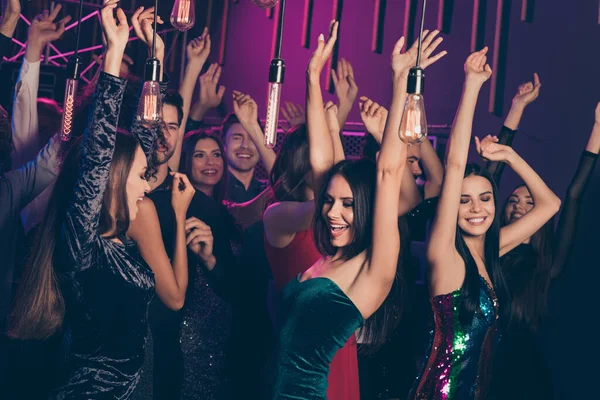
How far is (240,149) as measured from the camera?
414cm

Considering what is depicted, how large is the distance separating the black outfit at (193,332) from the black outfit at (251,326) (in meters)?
0.05

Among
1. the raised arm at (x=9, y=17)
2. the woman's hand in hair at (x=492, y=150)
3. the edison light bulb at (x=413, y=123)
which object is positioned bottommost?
the edison light bulb at (x=413, y=123)

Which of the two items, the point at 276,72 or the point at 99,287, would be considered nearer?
the point at 276,72

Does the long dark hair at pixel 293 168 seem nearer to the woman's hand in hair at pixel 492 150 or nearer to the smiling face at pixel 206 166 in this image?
the woman's hand in hair at pixel 492 150

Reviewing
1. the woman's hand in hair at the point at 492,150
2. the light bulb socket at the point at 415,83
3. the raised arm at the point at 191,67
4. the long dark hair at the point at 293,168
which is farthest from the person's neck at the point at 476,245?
the raised arm at the point at 191,67

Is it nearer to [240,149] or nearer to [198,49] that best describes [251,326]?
[198,49]

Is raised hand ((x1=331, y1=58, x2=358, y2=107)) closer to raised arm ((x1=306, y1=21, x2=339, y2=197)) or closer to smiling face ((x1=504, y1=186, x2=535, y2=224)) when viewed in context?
smiling face ((x1=504, y1=186, x2=535, y2=224))

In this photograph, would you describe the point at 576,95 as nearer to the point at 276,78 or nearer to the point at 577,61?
the point at 577,61

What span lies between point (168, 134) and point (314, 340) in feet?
4.60

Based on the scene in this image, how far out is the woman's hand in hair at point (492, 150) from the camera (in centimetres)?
294

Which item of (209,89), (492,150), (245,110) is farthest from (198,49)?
(492,150)

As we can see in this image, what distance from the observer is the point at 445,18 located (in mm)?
4762

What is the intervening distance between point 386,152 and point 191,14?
0.66 m

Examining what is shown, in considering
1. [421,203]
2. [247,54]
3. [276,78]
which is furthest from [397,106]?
[247,54]
